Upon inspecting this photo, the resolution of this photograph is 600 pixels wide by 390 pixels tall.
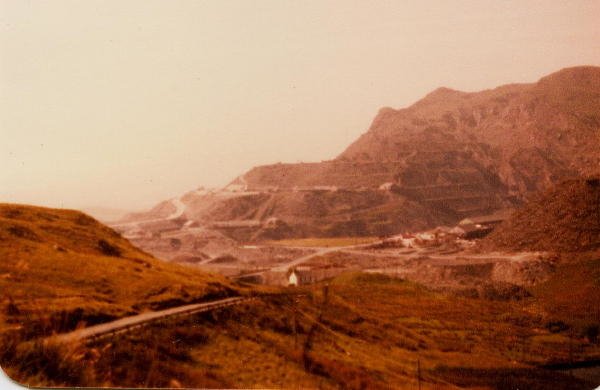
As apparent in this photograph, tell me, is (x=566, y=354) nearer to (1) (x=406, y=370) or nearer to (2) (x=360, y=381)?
(1) (x=406, y=370)

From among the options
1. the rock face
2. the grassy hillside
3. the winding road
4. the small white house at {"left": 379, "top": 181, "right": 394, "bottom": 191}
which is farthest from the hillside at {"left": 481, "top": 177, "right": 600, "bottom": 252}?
the winding road

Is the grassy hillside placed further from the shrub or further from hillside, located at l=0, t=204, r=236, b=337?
the shrub

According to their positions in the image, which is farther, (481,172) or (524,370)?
(481,172)

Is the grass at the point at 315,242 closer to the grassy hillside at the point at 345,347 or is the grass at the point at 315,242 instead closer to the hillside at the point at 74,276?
the grassy hillside at the point at 345,347

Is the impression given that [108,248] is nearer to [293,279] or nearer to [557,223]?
[293,279]

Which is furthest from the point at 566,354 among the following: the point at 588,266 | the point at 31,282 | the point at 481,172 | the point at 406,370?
the point at 31,282

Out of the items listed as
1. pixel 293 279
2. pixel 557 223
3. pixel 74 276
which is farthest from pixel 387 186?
pixel 74 276
